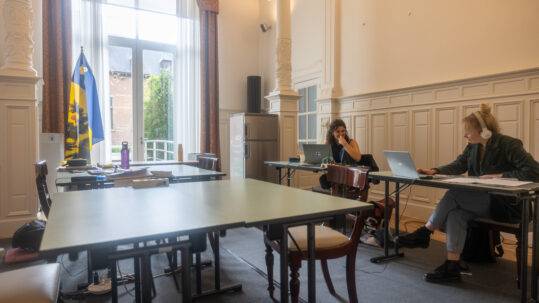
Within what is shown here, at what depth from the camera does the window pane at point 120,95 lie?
17.7ft

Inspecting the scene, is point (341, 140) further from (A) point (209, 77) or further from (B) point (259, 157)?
(A) point (209, 77)

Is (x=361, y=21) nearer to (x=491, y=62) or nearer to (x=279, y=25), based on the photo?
(x=279, y=25)

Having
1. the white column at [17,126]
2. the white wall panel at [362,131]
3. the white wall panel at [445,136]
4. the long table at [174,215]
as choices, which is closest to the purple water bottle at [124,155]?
the long table at [174,215]

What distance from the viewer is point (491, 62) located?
3217mm

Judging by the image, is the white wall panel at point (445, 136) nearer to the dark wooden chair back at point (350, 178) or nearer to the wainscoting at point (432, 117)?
the wainscoting at point (432, 117)

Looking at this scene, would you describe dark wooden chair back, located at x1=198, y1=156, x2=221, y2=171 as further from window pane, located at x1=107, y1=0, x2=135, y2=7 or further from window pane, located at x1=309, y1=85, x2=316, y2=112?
window pane, located at x1=107, y1=0, x2=135, y2=7

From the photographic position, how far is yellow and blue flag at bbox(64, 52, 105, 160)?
14.7ft

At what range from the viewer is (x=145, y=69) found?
566cm

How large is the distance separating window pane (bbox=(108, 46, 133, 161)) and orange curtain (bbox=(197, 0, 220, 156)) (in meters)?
1.21

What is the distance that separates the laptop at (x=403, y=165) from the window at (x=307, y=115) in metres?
3.10

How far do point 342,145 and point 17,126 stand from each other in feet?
11.4

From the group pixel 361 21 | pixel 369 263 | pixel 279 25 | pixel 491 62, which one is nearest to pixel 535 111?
pixel 491 62

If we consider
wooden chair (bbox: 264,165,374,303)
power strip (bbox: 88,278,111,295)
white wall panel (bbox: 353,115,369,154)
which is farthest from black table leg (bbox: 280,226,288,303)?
white wall panel (bbox: 353,115,369,154)

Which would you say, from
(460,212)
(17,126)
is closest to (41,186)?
(17,126)
